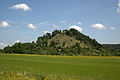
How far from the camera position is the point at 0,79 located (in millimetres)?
16047

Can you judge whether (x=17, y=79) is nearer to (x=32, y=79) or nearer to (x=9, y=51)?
(x=32, y=79)

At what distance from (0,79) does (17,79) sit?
6.09 feet

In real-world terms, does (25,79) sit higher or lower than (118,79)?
higher

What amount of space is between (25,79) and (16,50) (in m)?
147

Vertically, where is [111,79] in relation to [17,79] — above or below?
below

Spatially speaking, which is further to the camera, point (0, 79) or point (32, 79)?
point (32, 79)

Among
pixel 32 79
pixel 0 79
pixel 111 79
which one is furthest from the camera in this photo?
pixel 111 79

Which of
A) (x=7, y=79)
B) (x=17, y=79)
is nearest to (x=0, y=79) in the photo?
(x=7, y=79)

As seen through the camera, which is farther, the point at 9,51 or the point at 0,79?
the point at 9,51

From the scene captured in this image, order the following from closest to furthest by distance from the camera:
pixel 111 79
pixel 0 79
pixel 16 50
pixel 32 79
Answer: pixel 0 79, pixel 32 79, pixel 111 79, pixel 16 50

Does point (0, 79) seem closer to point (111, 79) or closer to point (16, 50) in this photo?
point (111, 79)

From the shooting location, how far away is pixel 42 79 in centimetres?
1766

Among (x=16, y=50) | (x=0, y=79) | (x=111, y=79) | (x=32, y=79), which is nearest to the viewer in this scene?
(x=0, y=79)

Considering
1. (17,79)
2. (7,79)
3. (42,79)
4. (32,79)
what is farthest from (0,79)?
(42,79)
